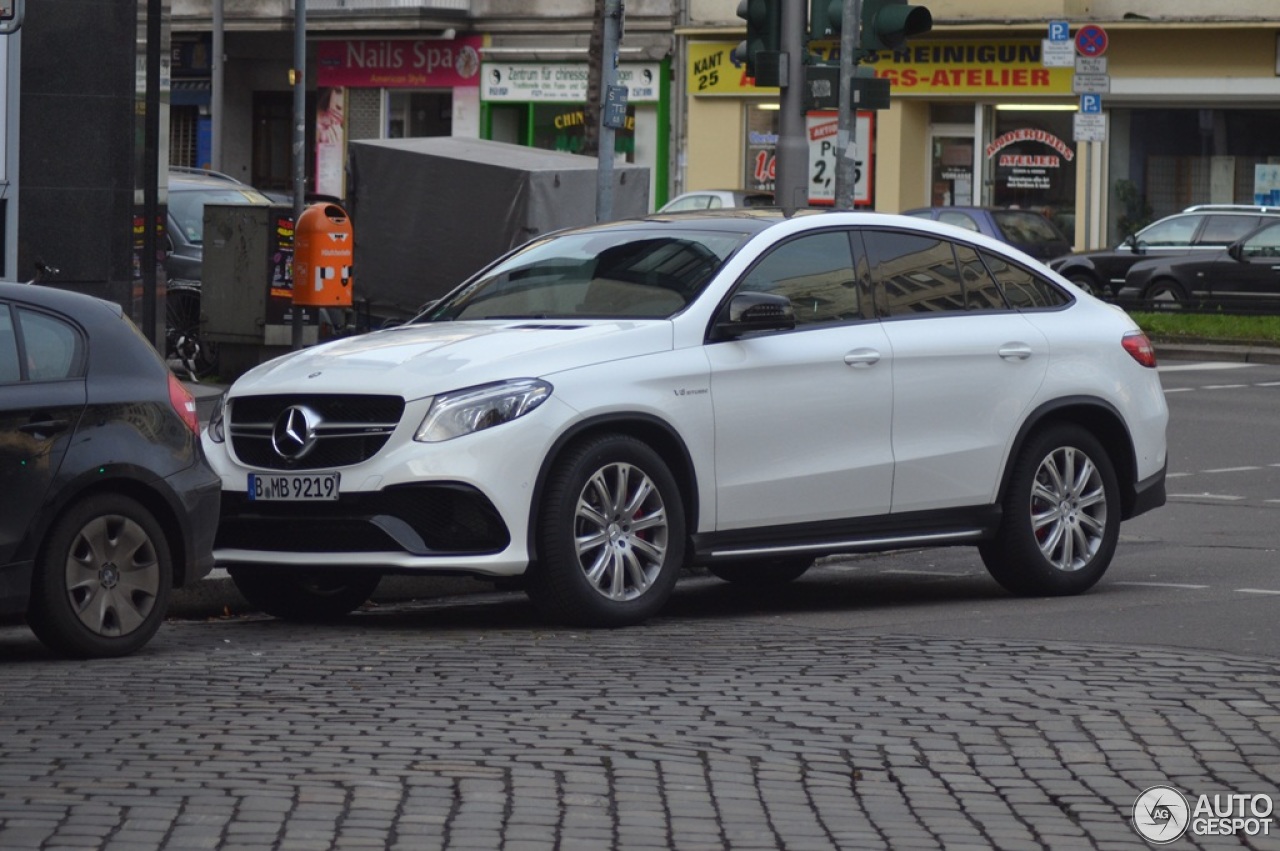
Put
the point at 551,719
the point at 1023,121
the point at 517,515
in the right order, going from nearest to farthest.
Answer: the point at 551,719 < the point at 517,515 < the point at 1023,121

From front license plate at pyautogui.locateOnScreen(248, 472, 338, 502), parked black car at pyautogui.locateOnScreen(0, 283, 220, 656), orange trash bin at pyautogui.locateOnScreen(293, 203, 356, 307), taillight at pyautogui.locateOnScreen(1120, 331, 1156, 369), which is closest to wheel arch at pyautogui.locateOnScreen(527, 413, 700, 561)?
front license plate at pyautogui.locateOnScreen(248, 472, 338, 502)

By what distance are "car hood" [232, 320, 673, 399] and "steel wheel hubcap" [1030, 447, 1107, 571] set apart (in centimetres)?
209

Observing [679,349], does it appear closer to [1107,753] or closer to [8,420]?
[8,420]

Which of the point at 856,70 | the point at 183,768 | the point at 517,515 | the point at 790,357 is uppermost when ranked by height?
the point at 856,70

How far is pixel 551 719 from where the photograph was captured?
6855 millimetres

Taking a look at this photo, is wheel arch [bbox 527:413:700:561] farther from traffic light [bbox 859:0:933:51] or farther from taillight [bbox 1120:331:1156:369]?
traffic light [bbox 859:0:933:51]

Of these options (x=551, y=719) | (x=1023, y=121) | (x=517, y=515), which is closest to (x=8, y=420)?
(x=517, y=515)

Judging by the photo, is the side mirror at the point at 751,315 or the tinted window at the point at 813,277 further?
the tinted window at the point at 813,277

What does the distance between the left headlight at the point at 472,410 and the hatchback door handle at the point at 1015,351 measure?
2.47 metres

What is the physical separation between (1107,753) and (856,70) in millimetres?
10824

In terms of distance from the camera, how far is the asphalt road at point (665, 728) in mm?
5598

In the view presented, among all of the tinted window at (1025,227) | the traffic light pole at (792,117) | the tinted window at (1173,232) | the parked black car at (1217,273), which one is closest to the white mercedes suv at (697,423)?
the traffic light pole at (792,117)

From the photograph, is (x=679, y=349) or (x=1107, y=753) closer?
(x=1107, y=753)

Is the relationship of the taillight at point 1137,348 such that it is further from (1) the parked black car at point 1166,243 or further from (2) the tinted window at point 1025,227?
(2) the tinted window at point 1025,227
